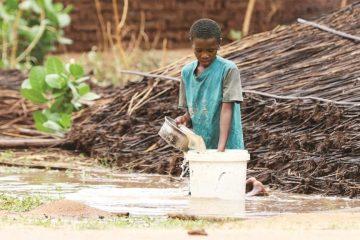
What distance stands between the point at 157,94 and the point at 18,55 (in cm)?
578

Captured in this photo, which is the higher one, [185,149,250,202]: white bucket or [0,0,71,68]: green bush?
[0,0,71,68]: green bush

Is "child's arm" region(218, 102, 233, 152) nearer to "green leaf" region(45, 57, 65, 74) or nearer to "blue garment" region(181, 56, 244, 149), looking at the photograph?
"blue garment" region(181, 56, 244, 149)

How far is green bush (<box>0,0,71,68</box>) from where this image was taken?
14.7 metres

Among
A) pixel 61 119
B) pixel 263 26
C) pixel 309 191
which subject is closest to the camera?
pixel 309 191

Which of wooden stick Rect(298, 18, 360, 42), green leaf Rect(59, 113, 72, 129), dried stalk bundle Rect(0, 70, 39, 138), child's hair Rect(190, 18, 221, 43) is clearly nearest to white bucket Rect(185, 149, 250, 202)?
child's hair Rect(190, 18, 221, 43)

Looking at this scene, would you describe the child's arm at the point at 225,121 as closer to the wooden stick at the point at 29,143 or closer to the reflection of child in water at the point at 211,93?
the reflection of child in water at the point at 211,93

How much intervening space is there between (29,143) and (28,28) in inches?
178

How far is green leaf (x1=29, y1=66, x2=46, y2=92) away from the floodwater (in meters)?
1.72

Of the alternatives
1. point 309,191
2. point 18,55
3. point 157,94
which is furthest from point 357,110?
point 18,55

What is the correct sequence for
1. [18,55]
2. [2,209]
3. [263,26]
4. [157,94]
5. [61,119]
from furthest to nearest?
[263,26]
[18,55]
[61,119]
[157,94]
[2,209]

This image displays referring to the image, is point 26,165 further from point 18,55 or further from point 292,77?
point 18,55

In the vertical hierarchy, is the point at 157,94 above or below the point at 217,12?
below

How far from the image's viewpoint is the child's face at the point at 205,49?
289 inches

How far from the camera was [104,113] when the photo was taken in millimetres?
11008
